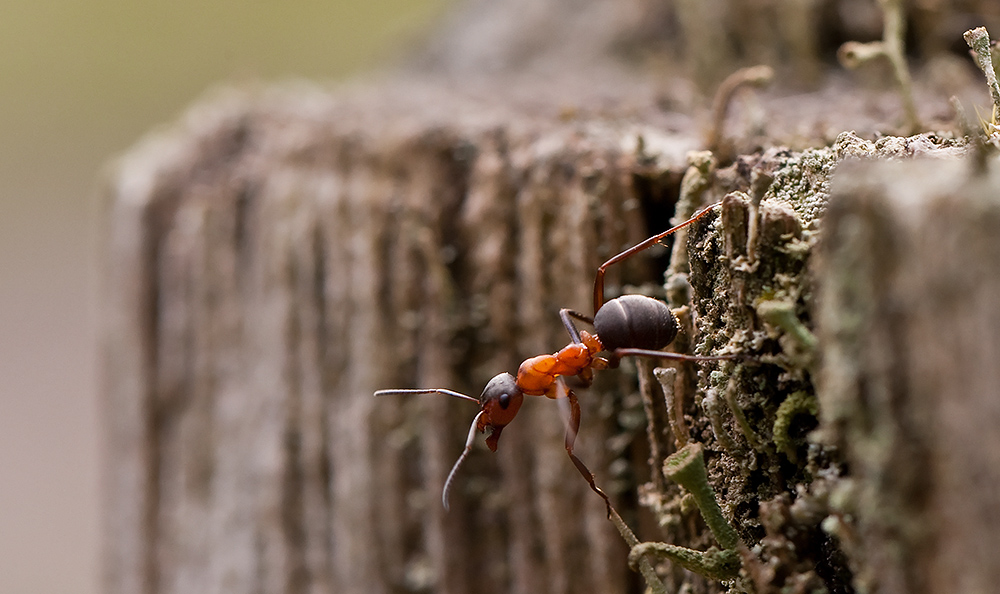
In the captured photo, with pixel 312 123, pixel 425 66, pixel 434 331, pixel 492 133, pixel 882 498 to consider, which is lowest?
pixel 882 498

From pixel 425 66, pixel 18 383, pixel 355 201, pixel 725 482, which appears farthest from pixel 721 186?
pixel 18 383

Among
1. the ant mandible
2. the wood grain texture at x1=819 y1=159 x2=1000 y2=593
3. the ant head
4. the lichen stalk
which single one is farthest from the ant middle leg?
the wood grain texture at x1=819 y1=159 x2=1000 y2=593

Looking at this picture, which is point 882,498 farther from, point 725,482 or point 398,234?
point 398,234

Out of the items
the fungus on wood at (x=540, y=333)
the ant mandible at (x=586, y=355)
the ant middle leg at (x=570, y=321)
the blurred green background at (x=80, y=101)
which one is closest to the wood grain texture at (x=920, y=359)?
the fungus on wood at (x=540, y=333)

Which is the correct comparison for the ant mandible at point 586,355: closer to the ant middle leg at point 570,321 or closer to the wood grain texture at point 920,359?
the ant middle leg at point 570,321

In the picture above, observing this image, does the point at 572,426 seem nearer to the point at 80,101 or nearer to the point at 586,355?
the point at 586,355
